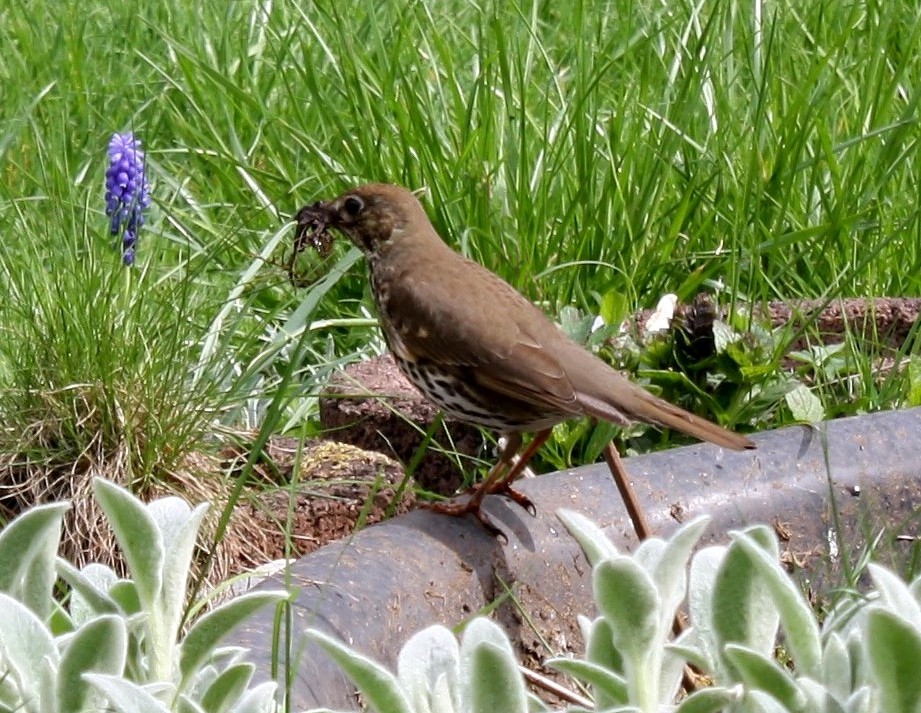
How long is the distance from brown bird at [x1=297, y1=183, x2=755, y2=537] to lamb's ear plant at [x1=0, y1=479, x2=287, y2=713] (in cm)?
123

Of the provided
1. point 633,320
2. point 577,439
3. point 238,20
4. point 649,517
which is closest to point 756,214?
point 633,320

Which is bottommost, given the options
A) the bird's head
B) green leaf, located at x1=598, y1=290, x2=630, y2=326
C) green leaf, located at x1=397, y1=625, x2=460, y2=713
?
green leaf, located at x1=598, y1=290, x2=630, y2=326

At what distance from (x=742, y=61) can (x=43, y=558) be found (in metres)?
3.88

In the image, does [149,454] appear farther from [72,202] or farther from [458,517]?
[458,517]

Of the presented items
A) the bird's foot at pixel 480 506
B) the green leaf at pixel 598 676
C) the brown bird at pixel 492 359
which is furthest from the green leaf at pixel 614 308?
the green leaf at pixel 598 676

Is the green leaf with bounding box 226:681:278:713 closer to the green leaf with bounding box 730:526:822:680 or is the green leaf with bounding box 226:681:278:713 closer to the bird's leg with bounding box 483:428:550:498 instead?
the green leaf with bounding box 730:526:822:680

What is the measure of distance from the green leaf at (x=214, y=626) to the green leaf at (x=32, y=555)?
178mm

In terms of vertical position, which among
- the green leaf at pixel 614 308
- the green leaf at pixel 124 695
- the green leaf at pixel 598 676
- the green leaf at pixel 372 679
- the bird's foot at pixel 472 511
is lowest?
the green leaf at pixel 614 308

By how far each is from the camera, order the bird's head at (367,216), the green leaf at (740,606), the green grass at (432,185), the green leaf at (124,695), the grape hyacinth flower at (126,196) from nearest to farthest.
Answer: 1. the green leaf at (124,695)
2. the green leaf at (740,606)
3. the green grass at (432,185)
4. the grape hyacinth flower at (126,196)
5. the bird's head at (367,216)

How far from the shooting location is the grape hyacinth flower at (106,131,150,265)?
11.2 feet

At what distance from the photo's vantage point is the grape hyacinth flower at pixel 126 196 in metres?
3.43

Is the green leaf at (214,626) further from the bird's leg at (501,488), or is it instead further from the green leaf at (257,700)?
the bird's leg at (501,488)

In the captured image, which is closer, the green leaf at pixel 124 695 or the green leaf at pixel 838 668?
the green leaf at pixel 124 695

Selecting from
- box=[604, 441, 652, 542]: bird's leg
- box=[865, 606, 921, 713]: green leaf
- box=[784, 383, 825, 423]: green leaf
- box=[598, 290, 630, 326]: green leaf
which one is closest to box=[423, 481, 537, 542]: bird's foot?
box=[604, 441, 652, 542]: bird's leg
